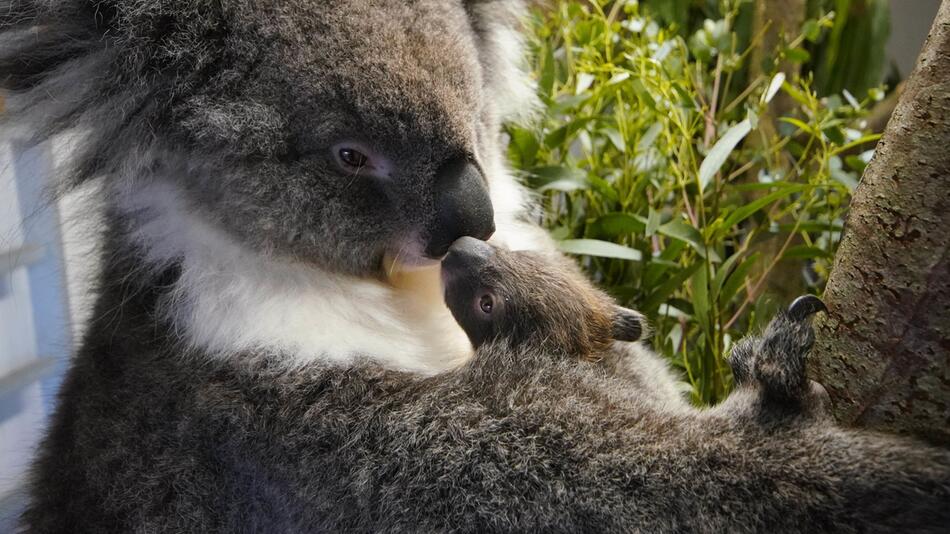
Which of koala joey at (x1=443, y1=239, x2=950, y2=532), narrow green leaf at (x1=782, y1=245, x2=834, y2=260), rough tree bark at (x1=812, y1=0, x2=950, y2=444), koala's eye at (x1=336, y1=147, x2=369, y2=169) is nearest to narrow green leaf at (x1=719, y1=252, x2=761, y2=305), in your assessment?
narrow green leaf at (x1=782, y1=245, x2=834, y2=260)

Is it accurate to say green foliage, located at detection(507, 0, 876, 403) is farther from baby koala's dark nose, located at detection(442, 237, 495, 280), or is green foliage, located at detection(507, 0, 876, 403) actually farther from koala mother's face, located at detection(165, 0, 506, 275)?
koala mother's face, located at detection(165, 0, 506, 275)

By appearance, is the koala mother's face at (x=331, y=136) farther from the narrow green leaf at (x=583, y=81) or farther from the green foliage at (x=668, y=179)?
the narrow green leaf at (x=583, y=81)

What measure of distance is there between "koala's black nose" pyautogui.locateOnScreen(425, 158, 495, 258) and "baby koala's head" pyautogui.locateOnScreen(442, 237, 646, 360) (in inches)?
2.9

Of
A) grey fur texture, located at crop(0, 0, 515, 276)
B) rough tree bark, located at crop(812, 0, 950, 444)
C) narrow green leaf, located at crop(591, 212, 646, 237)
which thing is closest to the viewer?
rough tree bark, located at crop(812, 0, 950, 444)

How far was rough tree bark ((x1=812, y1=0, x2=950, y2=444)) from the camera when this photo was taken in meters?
1.12

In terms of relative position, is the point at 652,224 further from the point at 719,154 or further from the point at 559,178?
the point at 559,178

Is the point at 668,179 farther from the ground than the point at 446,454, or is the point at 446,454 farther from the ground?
the point at 668,179

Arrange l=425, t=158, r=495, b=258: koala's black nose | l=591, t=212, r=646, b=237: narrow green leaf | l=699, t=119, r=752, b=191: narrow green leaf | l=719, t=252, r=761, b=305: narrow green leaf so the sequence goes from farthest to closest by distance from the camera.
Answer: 1. l=591, t=212, r=646, b=237: narrow green leaf
2. l=719, t=252, r=761, b=305: narrow green leaf
3. l=699, t=119, r=752, b=191: narrow green leaf
4. l=425, t=158, r=495, b=258: koala's black nose

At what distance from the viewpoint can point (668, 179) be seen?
2.59m

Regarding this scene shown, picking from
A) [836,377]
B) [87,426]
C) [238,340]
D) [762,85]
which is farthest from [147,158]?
[762,85]

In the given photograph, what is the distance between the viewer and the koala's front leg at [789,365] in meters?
1.30

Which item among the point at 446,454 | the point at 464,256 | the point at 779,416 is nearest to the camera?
the point at 779,416

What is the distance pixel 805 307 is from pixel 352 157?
2.79ft

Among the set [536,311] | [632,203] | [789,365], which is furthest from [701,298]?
[789,365]
